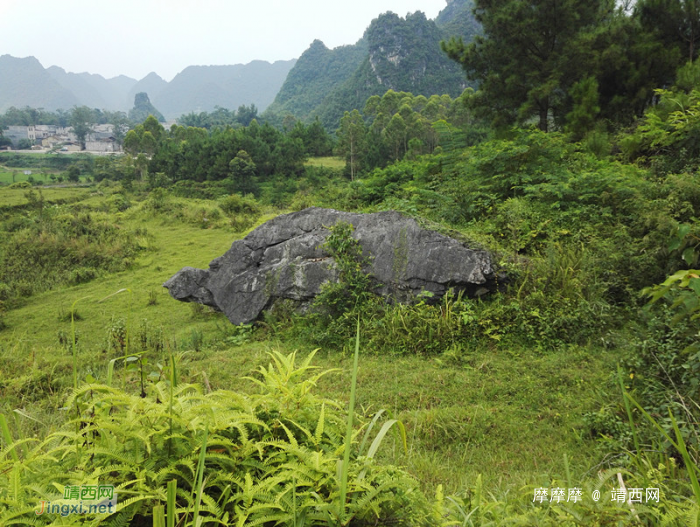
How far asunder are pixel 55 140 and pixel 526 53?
8876cm

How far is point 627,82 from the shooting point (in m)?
10.4

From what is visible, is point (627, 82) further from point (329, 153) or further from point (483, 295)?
point (329, 153)

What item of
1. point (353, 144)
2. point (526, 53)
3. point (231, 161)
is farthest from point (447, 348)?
point (353, 144)

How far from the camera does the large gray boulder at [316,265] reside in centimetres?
539

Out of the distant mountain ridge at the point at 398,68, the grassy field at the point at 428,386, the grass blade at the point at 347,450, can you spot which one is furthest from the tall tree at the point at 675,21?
the distant mountain ridge at the point at 398,68

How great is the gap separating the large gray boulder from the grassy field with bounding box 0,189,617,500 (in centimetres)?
58

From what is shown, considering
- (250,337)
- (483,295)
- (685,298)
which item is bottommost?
(250,337)

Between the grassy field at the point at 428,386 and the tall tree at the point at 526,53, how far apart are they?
8.97 meters

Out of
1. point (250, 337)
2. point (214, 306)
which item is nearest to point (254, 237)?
point (214, 306)

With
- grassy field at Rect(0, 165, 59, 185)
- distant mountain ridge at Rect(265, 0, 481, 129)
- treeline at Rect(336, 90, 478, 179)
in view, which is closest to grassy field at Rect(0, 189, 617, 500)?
treeline at Rect(336, 90, 478, 179)

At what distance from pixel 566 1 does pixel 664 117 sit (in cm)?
457

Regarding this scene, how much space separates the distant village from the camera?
2680 inches

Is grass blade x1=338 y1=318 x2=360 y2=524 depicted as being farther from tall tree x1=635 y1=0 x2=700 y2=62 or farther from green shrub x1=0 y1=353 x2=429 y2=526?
tall tree x1=635 y1=0 x2=700 y2=62

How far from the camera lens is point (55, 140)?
242 ft
